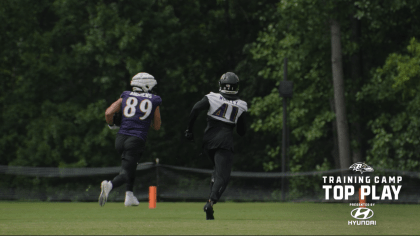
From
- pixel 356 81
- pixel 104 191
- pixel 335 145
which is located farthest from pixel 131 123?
pixel 335 145

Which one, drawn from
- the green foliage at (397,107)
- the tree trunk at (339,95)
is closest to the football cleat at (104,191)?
the green foliage at (397,107)

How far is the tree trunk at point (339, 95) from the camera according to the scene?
66.0 ft

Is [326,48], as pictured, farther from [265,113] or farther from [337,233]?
[337,233]

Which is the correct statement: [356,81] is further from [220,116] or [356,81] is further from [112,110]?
[112,110]

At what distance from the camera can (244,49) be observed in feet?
81.1

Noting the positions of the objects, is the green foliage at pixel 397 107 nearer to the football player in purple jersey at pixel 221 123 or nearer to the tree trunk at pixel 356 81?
the tree trunk at pixel 356 81

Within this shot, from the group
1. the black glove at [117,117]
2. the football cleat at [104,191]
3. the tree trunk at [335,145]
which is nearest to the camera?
the football cleat at [104,191]

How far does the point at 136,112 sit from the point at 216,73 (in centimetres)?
1745

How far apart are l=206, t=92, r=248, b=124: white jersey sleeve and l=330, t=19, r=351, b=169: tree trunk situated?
455 inches

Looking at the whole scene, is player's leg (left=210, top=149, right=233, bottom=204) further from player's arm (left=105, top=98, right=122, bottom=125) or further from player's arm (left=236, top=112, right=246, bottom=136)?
player's arm (left=105, top=98, right=122, bottom=125)

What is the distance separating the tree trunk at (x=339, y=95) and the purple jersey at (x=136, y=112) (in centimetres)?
1185

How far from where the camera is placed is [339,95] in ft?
66.4

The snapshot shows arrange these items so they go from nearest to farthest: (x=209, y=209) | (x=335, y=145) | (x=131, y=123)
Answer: (x=209, y=209) < (x=131, y=123) < (x=335, y=145)

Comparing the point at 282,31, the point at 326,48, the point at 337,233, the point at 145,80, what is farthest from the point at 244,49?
the point at 337,233
